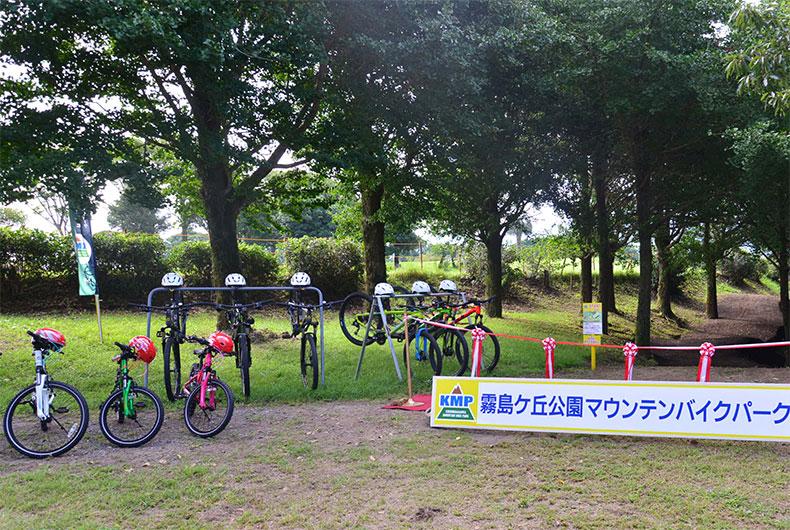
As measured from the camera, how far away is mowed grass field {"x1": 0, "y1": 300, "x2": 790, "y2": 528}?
12.3ft

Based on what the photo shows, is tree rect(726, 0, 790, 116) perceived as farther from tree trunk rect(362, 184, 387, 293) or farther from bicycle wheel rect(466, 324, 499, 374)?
tree trunk rect(362, 184, 387, 293)

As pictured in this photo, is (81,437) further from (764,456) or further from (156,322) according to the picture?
(156,322)

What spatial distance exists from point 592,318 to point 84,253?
8575mm

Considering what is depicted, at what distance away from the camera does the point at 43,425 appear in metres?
5.28

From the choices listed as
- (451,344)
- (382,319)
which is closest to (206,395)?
(382,319)

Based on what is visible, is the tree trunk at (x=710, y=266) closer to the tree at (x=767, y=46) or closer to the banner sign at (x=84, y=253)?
the tree at (x=767, y=46)

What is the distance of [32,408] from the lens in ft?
17.1

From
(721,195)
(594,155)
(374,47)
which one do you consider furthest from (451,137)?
(721,195)

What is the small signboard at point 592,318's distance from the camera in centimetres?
859

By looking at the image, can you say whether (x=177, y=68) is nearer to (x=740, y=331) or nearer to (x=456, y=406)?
(x=456, y=406)

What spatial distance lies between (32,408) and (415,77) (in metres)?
6.97

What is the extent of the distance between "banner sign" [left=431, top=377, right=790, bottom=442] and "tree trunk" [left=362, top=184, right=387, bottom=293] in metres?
8.51

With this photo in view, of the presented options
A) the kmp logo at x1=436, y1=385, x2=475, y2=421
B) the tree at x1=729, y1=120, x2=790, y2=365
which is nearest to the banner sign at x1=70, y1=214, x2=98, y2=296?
the kmp logo at x1=436, y1=385, x2=475, y2=421

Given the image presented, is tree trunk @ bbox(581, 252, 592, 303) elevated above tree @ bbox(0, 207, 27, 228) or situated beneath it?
situated beneath
